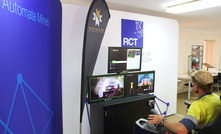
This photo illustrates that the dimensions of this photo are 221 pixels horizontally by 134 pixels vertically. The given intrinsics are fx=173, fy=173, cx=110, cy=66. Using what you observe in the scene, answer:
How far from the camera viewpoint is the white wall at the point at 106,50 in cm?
294

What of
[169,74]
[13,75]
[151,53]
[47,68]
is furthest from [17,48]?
[169,74]

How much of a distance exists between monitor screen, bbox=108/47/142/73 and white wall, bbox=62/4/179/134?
483 millimetres

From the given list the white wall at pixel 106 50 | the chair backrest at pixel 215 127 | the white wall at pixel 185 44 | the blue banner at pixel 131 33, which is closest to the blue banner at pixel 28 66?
the white wall at pixel 106 50

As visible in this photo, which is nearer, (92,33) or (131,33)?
(92,33)

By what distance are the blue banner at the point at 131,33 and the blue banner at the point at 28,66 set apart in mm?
1818

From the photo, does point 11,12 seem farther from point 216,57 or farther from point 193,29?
point 216,57

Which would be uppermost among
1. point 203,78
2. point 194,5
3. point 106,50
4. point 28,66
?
point 194,5

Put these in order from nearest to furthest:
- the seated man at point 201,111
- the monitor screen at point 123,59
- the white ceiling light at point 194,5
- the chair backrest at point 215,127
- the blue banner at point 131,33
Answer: the chair backrest at point 215,127 → the seated man at point 201,111 → the monitor screen at point 123,59 → the white ceiling light at point 194,5 → the blue banner at point 131,33

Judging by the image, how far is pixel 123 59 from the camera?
3.07 meters

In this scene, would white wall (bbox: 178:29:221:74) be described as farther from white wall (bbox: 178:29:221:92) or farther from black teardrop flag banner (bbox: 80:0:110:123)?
black teardrop flag banner (bbox: 80:0:110:123)

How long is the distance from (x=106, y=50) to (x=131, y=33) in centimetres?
75

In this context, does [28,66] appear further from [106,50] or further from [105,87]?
[106,50]

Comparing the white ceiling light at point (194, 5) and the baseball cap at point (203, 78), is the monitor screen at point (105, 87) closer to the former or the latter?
the baseball cap at point (203, 78)

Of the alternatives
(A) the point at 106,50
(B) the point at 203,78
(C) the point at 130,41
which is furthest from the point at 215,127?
(C) the point at 130,41
